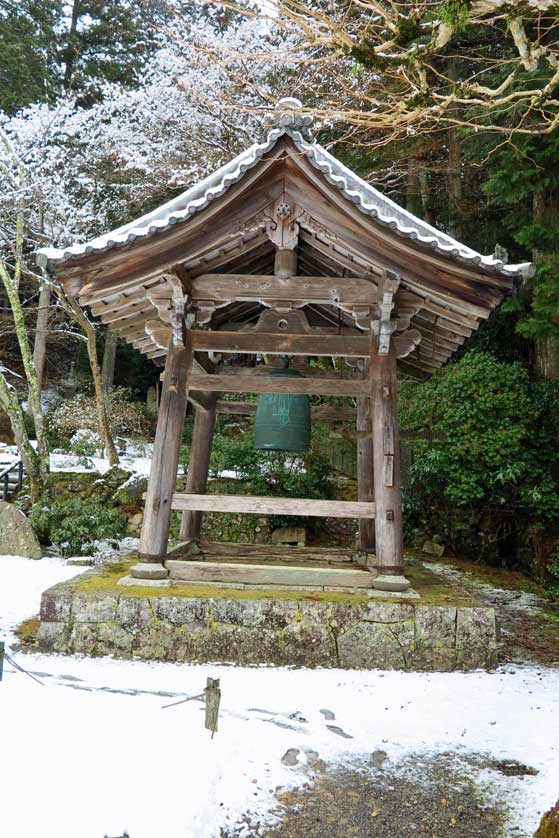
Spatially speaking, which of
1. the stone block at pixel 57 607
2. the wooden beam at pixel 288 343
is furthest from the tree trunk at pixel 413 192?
the stone block at pixel 57 607


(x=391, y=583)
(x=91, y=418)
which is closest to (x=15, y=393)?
(x=91, y=418)

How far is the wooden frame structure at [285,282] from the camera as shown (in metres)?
4.99

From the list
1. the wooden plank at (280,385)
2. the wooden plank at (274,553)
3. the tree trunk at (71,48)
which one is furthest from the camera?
the tree trunk at (71,48)

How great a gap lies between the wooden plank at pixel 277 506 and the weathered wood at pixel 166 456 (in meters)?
0.14

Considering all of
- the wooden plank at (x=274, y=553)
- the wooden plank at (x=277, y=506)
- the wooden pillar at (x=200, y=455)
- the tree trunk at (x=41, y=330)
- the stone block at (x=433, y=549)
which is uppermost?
the tree trunk at (x=41, y=330)

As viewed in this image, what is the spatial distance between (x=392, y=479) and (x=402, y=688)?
1.62m

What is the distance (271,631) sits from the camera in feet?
16.4

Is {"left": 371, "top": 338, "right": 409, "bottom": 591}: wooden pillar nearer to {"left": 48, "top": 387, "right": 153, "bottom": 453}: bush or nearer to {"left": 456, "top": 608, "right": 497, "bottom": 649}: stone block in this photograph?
{"left": 456, "top": 608, "right": 497, "bottom": 649}: stone block

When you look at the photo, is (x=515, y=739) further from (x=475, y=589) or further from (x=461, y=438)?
(x=461, y=438)

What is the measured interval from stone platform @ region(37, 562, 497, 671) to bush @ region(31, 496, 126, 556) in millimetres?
5399

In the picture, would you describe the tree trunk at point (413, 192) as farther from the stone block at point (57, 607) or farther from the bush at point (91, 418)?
the stone block at point (57, 607)

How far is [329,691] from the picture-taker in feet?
14.5

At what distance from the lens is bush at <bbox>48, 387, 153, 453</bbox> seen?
17.3 meters

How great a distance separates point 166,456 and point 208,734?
263 centimetres
